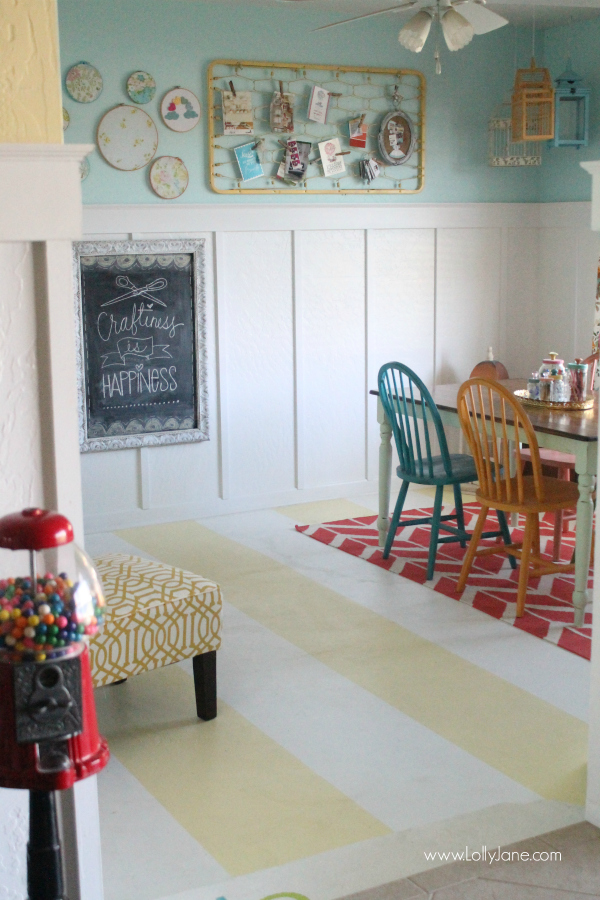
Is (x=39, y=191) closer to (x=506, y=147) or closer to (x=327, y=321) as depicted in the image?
(x=327, y=321)

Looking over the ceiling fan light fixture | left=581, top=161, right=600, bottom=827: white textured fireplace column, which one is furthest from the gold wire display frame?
left=581, top=161, right=600, bottom=827: white textured fireplace column

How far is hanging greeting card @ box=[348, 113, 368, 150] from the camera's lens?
5.59 metres

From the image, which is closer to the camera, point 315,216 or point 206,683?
point 206,683

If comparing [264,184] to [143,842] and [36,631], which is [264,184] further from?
[36,631]

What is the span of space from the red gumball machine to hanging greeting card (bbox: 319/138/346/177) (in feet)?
14.7

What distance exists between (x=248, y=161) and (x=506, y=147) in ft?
5.39

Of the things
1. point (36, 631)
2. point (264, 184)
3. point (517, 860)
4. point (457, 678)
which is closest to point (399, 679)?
point (457, 678)

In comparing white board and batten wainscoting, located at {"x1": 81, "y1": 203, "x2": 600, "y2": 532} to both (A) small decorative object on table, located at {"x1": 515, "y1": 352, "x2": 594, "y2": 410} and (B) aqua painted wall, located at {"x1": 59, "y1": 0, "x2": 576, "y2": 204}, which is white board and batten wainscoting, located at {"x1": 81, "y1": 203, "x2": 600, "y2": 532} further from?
(A) small decorative object on table, located at {"x1": 515, "y1": 352, "x2": 594, "y2": 410}

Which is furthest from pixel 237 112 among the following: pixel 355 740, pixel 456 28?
pixel 355 740

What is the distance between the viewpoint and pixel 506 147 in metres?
5.98

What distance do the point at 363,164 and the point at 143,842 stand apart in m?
4.14

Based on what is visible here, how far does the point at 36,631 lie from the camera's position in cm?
136

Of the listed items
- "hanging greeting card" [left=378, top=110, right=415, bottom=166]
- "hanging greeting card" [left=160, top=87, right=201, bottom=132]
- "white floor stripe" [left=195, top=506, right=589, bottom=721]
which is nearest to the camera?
"white floor stripe" [left=195, top=506, right=589, bottom=721]

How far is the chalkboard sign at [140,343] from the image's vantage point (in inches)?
201
